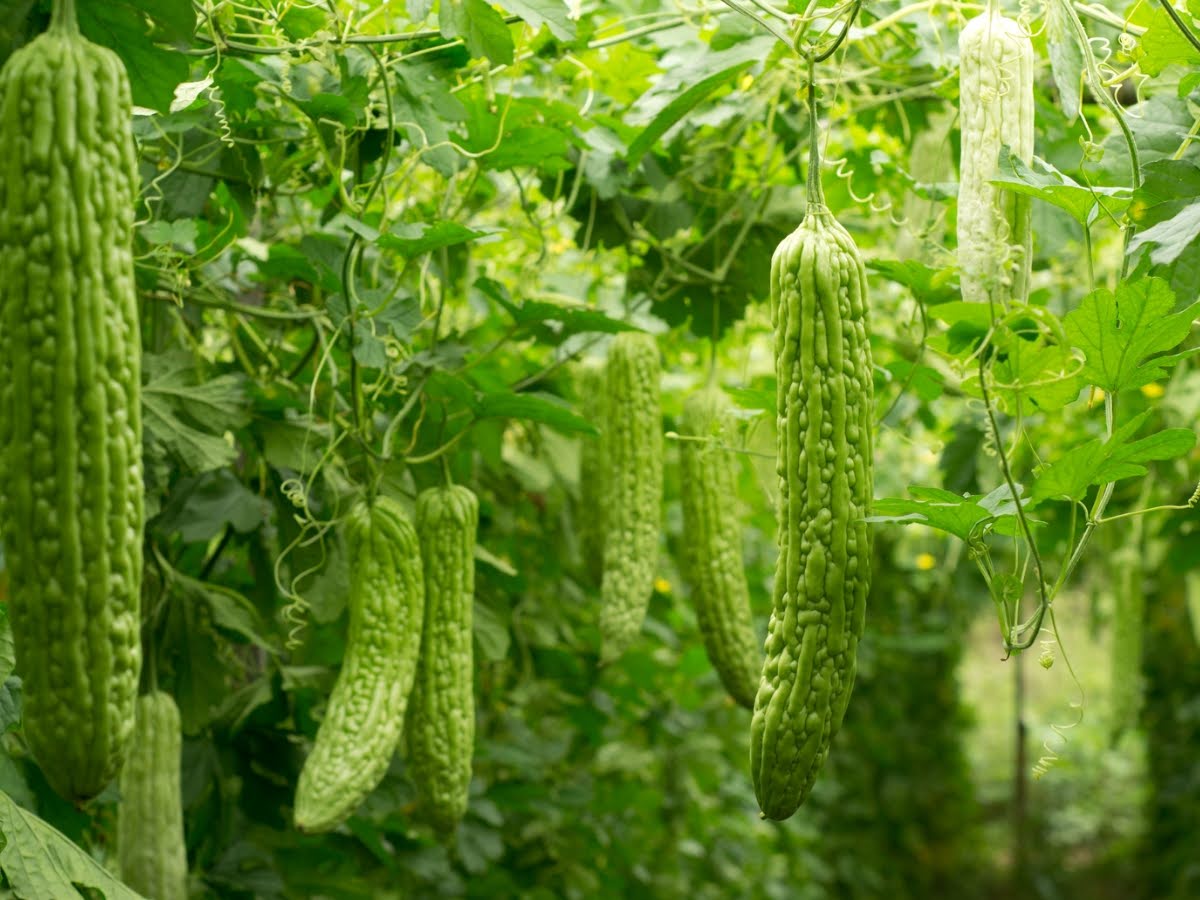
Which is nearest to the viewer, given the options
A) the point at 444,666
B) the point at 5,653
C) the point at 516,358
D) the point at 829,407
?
the point at 829,407

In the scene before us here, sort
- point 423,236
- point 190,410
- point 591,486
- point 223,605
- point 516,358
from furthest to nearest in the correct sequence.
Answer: point 516,358, point 591,486, point 223,605, point 190,410, point 423,236

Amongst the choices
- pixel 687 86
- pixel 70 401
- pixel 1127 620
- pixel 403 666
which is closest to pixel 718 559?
pixel 403 666

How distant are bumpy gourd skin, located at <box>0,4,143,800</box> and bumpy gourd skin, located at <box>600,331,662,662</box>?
1.14 meters

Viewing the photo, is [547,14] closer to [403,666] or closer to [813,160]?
[813,160]

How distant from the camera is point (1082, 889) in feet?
26.5

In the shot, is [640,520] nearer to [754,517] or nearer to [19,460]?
[19,460]

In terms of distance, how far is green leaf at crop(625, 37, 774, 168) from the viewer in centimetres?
188

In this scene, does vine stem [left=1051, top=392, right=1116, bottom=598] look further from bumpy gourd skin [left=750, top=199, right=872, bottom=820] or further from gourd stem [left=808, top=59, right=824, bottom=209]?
gourd stem [left=808, top=59, right=824, bottom=209]

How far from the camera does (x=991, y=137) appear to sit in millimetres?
1446

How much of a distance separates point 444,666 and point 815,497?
68 cm

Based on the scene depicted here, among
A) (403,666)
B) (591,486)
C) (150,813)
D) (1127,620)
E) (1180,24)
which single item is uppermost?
(1180,24)

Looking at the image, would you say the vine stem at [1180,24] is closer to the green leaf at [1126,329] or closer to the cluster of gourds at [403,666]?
the green leaf at [1126,329]

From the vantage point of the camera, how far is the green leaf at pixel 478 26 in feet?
5.38

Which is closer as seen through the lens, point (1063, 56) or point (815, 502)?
point (815, 502)
